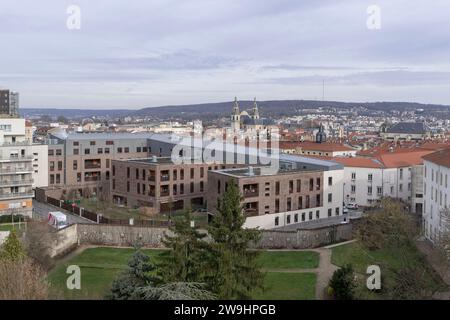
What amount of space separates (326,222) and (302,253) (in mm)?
10866

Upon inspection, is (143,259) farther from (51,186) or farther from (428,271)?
(51,186)

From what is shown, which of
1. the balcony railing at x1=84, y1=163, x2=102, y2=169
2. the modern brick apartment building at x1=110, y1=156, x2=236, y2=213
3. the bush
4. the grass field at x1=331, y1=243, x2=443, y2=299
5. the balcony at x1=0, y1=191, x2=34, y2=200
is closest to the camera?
the bush

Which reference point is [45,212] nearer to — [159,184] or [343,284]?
[159,184]

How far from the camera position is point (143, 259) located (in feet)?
66.9

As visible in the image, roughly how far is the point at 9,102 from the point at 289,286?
93836 mm

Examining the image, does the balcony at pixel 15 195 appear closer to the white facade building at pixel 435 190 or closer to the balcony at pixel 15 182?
the balcony at pixel 15 182

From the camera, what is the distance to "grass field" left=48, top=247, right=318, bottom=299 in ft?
87.9

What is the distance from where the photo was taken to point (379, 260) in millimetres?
31891

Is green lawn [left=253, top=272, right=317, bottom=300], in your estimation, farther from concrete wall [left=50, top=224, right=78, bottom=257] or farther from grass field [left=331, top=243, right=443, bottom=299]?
concrete wall [left=50, top=224, right=78, bottom=257]

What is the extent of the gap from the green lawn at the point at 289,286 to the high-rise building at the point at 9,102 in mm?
79116

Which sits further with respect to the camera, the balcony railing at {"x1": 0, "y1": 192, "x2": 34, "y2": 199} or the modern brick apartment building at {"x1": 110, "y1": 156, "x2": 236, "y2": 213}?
the modern brick apartment building at {"x1": 110, "y1": 156, "x2": 236, "y2": 213}

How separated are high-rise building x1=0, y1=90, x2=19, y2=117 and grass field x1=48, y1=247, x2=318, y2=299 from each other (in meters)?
70.5

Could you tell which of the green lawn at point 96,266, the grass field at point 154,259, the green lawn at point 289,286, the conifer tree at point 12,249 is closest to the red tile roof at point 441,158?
the grass field at point 154,259

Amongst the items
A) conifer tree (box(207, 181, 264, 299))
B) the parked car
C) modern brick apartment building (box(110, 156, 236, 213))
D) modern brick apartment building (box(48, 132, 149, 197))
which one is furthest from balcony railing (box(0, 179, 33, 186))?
the parked car
